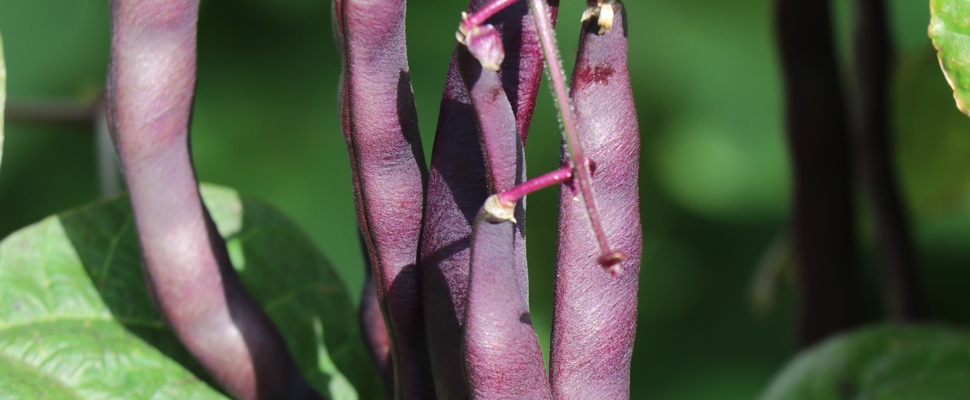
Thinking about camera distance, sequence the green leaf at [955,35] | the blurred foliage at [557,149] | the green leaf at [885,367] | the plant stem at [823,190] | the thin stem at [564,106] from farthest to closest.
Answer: the blurred foliage at [557,149] → the plant stem at [823,190] → the green leaf at [885,367] → the green leaf at [955,35] → the thin stem at [564,106]

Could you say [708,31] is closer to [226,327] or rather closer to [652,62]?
[652,62]

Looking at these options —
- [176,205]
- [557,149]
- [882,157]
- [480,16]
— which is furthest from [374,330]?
[557,149]

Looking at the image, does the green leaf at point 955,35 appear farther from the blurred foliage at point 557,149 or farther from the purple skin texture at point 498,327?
the blurred foliage at point 557,149

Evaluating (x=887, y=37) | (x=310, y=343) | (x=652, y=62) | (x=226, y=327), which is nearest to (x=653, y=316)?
(x=652, y=62)

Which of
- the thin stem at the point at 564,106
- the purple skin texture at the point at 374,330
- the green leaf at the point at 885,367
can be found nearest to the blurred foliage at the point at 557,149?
the green leaf at the point at 885,367

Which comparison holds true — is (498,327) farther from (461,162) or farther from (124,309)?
(124,309)
